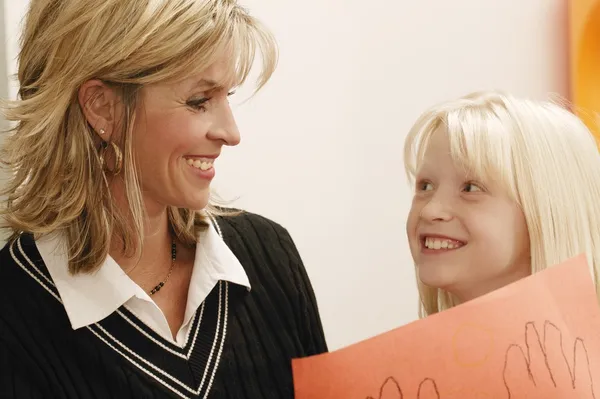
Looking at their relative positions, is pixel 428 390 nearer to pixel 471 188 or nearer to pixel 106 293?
pixel 471 188

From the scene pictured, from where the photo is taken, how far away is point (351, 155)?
4.93ft

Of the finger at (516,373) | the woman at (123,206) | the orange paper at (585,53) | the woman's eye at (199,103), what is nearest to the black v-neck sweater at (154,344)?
the woman at (123,206)

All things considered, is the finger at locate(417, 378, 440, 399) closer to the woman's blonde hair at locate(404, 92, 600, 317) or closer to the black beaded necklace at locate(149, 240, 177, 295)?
the woman's blonde hair at locate(404, 92, 600, 317)

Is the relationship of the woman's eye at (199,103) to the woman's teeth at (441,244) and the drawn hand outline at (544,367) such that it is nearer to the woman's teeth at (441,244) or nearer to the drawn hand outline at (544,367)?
the woman's teeth at (441,244)

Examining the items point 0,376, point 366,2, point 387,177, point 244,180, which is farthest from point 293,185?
point 0,376

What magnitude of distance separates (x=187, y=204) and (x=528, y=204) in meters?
0.40

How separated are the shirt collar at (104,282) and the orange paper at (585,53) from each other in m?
0.87

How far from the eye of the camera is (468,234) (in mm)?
948

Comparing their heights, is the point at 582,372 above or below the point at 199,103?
below

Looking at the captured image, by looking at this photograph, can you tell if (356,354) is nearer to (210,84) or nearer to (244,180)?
(210,84)

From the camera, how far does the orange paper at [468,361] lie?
78cm

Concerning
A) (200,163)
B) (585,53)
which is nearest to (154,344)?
(200,163)

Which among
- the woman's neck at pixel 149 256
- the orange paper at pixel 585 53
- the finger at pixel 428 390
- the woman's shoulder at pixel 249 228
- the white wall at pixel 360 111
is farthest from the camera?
the orange paper at pixel 585 53

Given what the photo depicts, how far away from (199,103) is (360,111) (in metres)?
0.59
